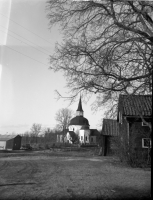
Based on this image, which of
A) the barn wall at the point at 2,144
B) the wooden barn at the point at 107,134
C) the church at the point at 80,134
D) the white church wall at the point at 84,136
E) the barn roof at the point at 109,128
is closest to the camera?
the barn roof at the point at 109,128

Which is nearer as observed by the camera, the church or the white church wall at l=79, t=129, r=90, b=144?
the church

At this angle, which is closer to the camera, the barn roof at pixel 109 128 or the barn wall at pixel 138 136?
the barn wall at pixel 138 136

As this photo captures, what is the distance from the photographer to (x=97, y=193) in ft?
17.4

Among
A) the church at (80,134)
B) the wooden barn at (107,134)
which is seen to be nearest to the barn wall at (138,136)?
the wooden barn at (107,134)

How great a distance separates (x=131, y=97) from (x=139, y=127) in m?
8.19

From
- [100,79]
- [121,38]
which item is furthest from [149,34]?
[100,79]

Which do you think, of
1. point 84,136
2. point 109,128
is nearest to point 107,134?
point 109,128

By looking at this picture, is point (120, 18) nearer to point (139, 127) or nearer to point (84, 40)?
point (84, 40)

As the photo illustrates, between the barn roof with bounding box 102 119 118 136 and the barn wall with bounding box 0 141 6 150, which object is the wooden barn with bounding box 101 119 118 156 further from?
the barn wall with bounding box 0 141 6 150

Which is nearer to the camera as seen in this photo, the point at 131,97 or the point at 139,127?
the point at 131,97

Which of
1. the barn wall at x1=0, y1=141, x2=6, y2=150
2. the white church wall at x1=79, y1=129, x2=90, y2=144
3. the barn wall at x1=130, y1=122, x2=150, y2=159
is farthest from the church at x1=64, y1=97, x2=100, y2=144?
the barn wall at x1=130, y1=122, x2=150, y2=159

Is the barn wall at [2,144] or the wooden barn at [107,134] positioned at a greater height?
the wooden barn at [107,134]

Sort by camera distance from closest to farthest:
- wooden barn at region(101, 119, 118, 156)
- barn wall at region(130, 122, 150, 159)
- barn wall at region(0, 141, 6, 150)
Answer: barn wall at region(130, 122, 150, 159), wooden barn at region(101, 119, 118, 156), barn wall at region(0, 141, 6, 150)

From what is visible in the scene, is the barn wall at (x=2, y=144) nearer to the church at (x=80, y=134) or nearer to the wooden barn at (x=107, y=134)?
the wooden barn at (x=107, y=134)
